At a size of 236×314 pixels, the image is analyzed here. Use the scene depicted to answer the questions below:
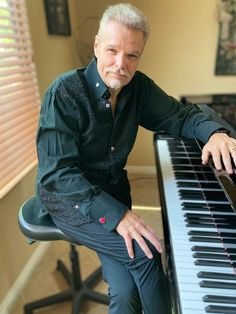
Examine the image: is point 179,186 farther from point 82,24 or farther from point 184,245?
point 82,24

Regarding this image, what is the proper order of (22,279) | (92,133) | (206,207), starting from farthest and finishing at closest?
1. (22,279)
2. (92,133)
3. (206,207)

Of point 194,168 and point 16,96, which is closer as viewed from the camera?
point 194,168

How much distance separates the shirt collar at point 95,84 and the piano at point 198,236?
416mm

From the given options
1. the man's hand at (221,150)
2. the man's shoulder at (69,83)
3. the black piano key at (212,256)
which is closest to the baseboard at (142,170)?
the man's hand at (221,150)

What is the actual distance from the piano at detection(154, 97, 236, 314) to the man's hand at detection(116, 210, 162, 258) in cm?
5

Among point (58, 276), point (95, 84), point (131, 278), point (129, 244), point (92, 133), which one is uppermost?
point (95, 84)

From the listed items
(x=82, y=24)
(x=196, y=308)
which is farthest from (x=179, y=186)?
(x=82, y=24)

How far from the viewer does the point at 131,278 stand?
3.02 feet

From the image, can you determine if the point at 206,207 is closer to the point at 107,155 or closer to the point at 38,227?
the point at 107,155

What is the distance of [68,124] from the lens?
3.29ft

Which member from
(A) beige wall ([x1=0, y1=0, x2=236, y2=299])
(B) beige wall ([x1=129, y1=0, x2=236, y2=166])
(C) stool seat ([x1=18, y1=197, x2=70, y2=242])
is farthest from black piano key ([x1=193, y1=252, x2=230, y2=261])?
(B) beige wall ([x1=129, y1=0, x2=236, y2=166])

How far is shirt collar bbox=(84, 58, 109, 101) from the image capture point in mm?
1076

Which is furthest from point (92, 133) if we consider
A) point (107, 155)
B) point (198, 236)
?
point (198, 236)

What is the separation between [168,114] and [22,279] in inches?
51.3
